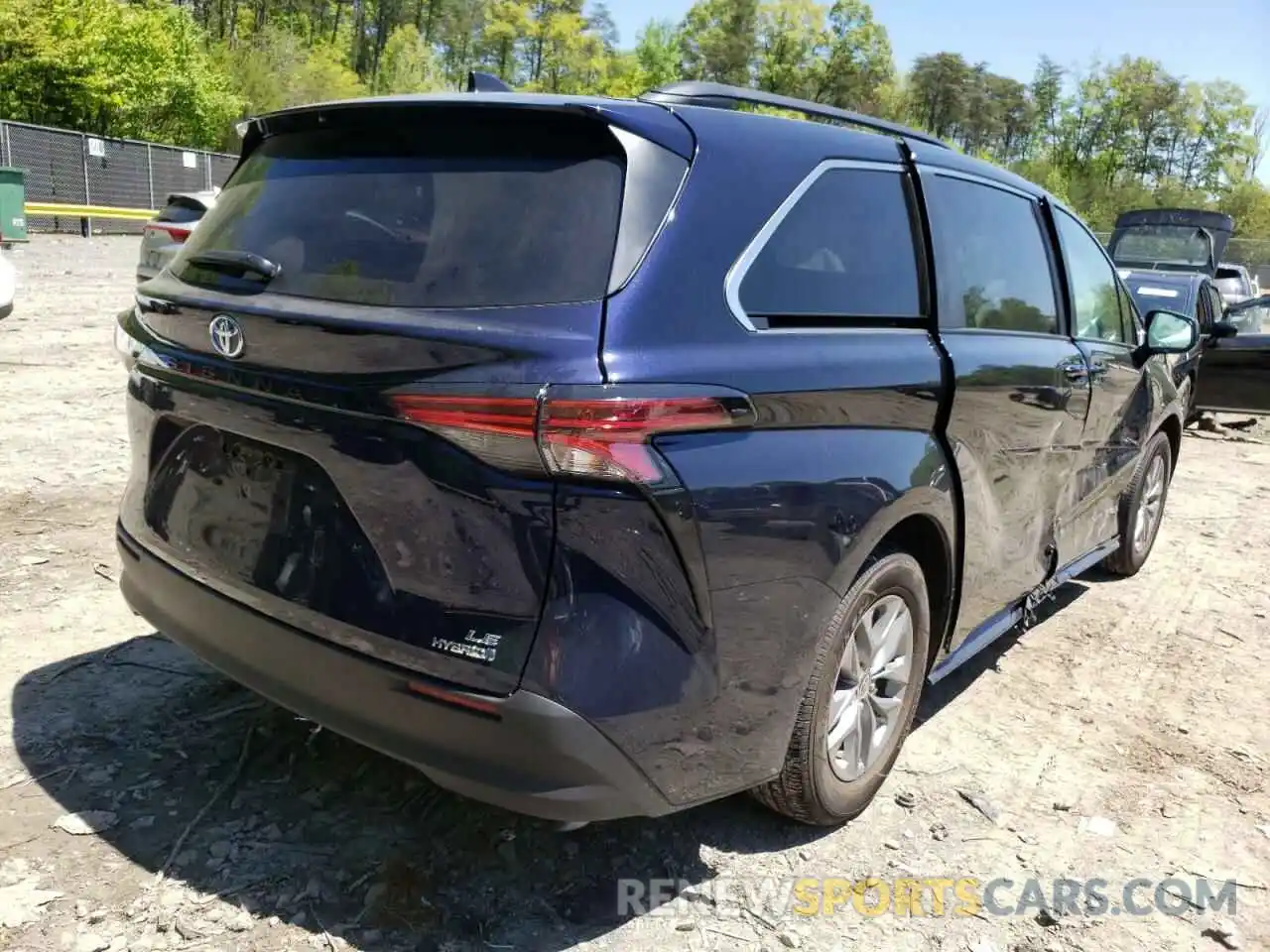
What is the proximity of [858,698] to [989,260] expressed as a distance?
5.21ft

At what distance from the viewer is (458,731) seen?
2.12 meters

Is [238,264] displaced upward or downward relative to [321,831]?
upward

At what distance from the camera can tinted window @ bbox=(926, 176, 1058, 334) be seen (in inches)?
127

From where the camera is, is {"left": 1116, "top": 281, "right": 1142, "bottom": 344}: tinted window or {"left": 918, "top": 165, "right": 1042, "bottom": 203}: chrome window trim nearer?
{"left": 918, "top": 165, "right": 1042, "bottom": 203}: chrome window trim

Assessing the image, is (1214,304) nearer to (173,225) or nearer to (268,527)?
(173,225)

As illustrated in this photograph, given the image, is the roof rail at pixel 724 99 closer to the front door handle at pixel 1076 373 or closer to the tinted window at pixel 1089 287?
the front door handle at pixel 1076 373

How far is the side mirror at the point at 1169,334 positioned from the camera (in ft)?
15.9

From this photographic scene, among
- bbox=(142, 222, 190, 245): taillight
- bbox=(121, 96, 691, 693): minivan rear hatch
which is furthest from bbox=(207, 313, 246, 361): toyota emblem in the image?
bbox=(142, 222, 190, 245): taillight

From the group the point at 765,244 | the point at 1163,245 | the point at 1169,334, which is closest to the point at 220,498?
the point at 765,244

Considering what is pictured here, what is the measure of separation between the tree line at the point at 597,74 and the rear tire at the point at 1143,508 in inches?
1334

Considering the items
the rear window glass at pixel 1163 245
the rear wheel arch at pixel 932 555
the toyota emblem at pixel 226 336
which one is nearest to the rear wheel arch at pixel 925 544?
the rear wheel arch at pixel 932 555

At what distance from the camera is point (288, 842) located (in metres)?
2.70

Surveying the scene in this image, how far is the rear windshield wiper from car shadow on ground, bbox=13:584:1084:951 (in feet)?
4.59

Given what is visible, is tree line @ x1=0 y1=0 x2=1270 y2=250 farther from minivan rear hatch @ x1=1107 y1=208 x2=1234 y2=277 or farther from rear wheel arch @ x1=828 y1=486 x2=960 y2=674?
rear wheel arch @ x1=828 y1=486 x2=960 y2=674
